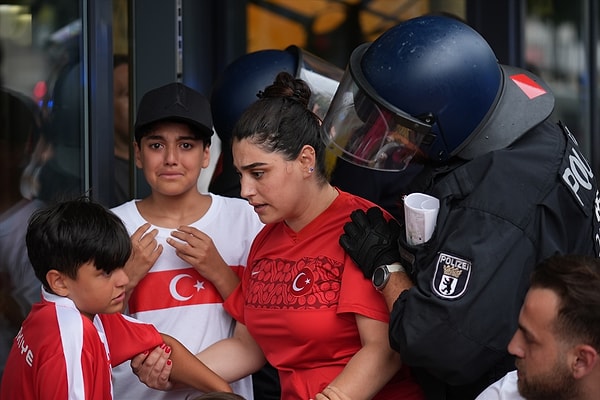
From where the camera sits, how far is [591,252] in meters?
2.87

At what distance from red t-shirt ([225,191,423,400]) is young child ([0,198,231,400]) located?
0.41 meters

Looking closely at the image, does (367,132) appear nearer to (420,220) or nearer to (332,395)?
(420,220)

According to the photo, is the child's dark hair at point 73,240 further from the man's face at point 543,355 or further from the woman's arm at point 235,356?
the man's face at point 543,355

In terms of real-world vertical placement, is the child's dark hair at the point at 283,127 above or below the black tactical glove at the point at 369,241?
→ above

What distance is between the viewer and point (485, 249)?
8.57 feet

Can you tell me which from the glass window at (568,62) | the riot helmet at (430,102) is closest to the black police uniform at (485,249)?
the riot helmet at (430,102)

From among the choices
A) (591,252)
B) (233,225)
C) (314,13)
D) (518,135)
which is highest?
(518,135)

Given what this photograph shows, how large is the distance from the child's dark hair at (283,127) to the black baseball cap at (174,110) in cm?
38

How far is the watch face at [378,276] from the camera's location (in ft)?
9.08

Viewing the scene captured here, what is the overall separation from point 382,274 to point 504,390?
429 millimetres

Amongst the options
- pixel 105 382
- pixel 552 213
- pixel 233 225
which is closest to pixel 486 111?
pixel 552 213

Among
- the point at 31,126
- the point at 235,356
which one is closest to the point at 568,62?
the point at 31,126

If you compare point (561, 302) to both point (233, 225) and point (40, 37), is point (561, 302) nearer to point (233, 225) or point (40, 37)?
point (233, 225)

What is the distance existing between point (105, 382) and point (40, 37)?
63.0 inches
